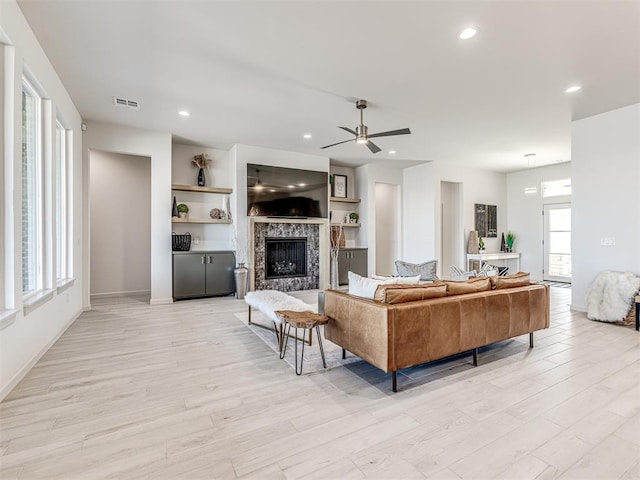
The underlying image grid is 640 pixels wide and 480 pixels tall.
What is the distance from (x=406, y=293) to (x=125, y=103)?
441cm

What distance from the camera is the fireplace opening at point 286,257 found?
22.1 feet

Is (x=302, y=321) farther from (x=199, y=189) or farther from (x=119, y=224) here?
(x=119, y=224)

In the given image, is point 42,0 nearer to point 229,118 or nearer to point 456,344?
point 229,118

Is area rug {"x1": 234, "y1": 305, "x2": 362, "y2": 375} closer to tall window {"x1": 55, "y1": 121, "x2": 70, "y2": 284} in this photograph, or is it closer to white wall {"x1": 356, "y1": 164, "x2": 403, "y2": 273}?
tall window {"x1": 55, "y1": 121, "x2": 70, "y2": 284}

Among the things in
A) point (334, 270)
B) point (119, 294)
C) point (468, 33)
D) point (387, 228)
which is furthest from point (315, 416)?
point (387, 228)

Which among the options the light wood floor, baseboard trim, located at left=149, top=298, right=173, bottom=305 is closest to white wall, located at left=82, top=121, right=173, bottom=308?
baseboard trim, located at left=149, top=298, right=173, bottom=305

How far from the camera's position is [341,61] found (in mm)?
3281

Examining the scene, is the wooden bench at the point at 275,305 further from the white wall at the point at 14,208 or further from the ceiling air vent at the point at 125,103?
the ceiling air vent at the point at 125,103

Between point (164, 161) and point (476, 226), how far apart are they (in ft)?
24.1

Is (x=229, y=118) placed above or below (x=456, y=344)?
above

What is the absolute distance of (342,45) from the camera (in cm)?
300

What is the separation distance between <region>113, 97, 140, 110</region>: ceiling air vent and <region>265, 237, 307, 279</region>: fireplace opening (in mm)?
3219

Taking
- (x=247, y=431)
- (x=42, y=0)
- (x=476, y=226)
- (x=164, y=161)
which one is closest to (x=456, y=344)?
(x=247, y=431)

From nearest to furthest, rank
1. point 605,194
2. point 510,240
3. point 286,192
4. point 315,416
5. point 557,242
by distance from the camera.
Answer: point 315,416
point 605,194
point 286,192
point 557,242
point 510,240
